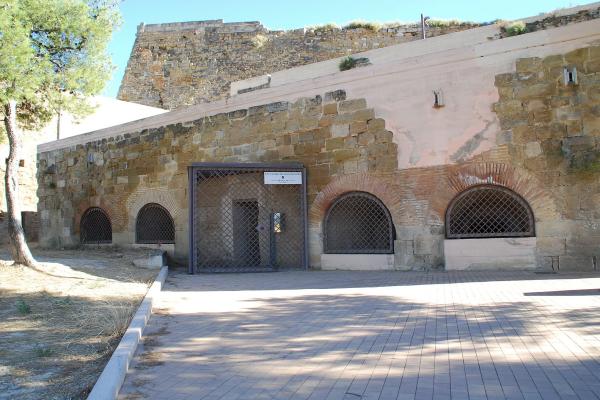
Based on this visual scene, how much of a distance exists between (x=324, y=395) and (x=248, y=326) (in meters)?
2.03

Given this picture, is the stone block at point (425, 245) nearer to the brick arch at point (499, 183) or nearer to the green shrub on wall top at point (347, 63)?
the brick arch at point (499, 183)

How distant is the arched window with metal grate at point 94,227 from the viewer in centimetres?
1379

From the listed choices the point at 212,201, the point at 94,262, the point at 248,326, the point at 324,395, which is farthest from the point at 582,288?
the point at 94,262

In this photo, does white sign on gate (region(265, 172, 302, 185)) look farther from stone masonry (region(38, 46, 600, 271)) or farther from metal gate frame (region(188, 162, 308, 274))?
stone masonry (region(38, 46, 600, 271))

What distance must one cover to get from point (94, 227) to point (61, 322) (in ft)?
30.5

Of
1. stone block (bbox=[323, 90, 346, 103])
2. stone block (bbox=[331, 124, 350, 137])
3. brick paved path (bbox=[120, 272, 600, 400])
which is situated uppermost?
stone block (bbox=[323, 90, 346, 103])

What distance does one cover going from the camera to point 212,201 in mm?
11172

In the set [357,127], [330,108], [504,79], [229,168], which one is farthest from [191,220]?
[504,79]

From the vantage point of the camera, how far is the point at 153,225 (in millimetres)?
12680

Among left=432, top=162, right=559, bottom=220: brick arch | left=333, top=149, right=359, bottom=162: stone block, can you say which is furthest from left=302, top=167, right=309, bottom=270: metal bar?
left=432, top=162, right=559, bottom=220: brick arch

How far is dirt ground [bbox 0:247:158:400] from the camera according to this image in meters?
3.65

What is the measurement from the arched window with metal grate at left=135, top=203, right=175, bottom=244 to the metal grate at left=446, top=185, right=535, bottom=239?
22.0 ft

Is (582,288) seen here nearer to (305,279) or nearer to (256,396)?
(305,279)

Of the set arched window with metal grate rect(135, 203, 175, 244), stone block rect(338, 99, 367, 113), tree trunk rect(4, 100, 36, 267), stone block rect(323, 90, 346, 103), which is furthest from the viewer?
arched window with metal grate rect(135, 203, 175, 244)
